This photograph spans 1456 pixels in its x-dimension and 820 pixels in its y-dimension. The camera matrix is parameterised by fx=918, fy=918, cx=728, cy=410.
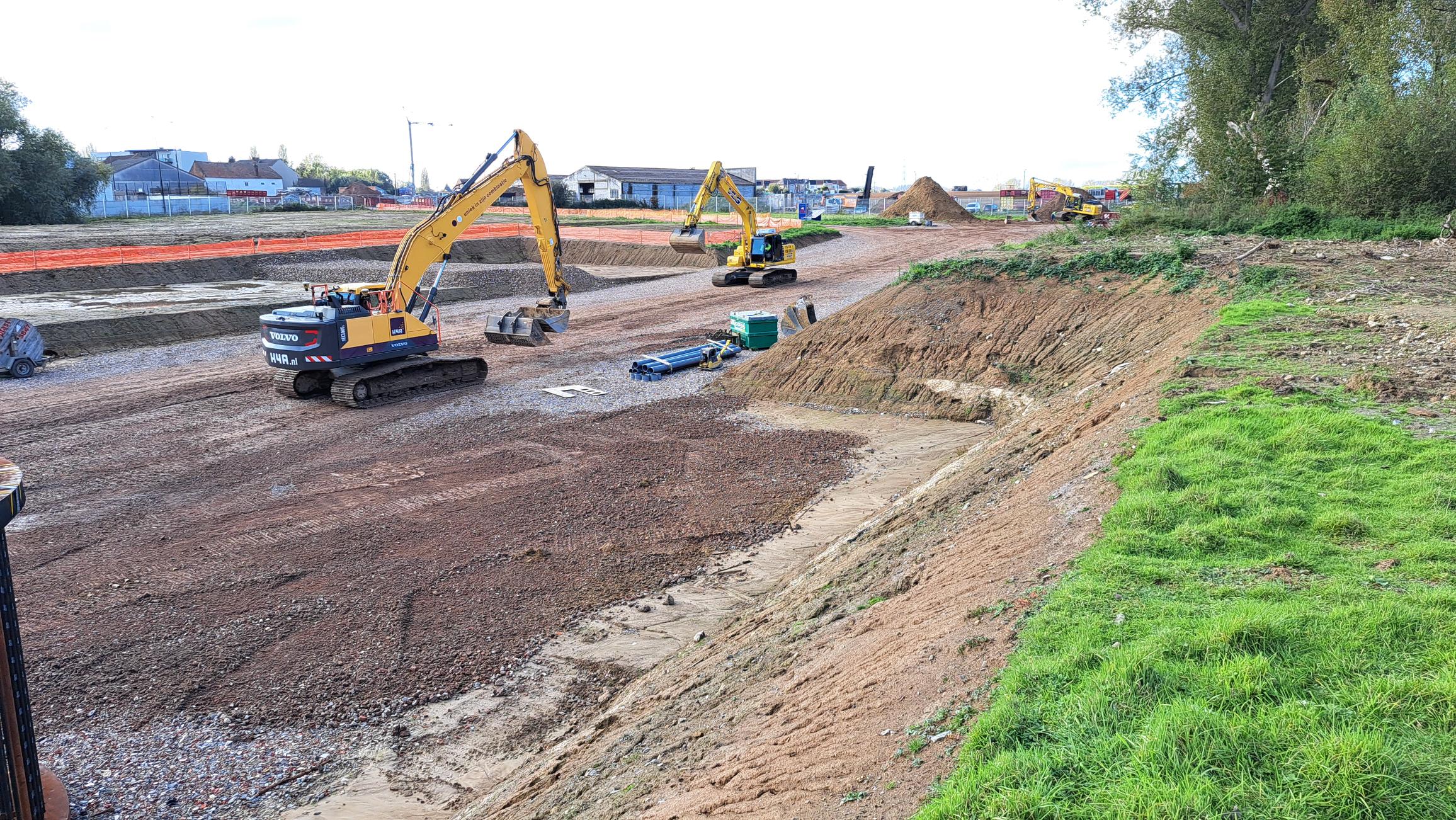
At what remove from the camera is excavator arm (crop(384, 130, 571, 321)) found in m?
19.9

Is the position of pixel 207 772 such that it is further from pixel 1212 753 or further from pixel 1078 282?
pixel 1078 282

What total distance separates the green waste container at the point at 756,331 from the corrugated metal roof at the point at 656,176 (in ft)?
227

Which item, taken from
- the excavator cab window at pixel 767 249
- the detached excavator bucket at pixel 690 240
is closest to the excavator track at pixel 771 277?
the excavator cab window at pixel 767 249

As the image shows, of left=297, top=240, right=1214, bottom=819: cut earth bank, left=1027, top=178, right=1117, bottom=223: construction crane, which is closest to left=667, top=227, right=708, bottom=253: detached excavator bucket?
left=297, top=240, right=1214, bottom=819: cut earth bank

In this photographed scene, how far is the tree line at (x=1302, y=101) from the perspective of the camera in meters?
23.4

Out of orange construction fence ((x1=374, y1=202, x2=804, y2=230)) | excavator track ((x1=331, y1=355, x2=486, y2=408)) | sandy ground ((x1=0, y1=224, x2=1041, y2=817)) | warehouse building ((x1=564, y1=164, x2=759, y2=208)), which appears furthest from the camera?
warehouse building ((x1=564, y1=164, x2=759, y2=208))

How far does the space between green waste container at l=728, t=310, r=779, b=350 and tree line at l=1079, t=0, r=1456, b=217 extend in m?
15.6

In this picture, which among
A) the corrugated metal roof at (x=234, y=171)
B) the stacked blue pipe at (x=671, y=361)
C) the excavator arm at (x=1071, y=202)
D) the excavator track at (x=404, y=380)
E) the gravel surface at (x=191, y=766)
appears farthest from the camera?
the corrugated metal roof at (x=234, y=171)

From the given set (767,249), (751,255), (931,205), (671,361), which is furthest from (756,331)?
(931,205)

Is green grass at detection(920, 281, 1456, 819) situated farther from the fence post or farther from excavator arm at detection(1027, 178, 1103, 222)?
excavator arm at detection(1027, 178, 1103, 222)

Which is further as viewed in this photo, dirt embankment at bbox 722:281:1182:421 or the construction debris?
the construction debris

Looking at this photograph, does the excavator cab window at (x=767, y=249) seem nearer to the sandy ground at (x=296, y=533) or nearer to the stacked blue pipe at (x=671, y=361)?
the stacked blue pipe at (x=671, y=361)

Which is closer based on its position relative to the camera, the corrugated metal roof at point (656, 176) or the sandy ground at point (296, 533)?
the sandy ground at point (296, 533)

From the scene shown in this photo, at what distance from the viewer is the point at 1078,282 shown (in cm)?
1989
